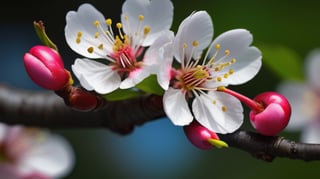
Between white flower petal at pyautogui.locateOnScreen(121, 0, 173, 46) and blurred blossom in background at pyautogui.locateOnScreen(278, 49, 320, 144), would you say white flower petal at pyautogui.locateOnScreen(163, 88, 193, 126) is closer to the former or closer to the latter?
white flower petal at pyautogui.locateOnScreen(121, 0, 173, 46)

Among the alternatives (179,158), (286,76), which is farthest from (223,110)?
(179,158)

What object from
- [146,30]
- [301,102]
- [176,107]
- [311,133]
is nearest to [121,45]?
[146,30]

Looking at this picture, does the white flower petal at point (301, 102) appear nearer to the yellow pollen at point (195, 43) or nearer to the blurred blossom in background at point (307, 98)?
the blurred blossom in background at point (307, 98)

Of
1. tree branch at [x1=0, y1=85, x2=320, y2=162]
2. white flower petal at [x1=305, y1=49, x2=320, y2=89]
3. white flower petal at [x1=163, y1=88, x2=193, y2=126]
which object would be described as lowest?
white flower petal at [x1=305, y1=49, x2=320, y2=89]

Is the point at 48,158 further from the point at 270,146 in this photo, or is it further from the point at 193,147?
the point at 193,147

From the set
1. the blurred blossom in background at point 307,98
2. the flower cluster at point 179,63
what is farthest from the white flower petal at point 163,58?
the blurred blossom in background at point 307,98

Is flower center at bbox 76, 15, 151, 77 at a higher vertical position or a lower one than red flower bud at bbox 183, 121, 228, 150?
higher

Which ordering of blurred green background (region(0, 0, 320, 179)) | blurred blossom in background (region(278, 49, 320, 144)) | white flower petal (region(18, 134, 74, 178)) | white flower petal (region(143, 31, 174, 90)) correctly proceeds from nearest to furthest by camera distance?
white flower petal (region(143, 31, 174, 90)) < white flower petal (region(18, 134, 74, 178)) < blurred blossom in background (region(278, 49, 320, 144)) < blurred green background (region(0, 0, 320, 179))

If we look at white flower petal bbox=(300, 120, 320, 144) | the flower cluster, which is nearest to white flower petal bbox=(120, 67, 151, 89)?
the flower cluster

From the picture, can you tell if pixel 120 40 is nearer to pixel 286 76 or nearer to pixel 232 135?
pixel 232 135
